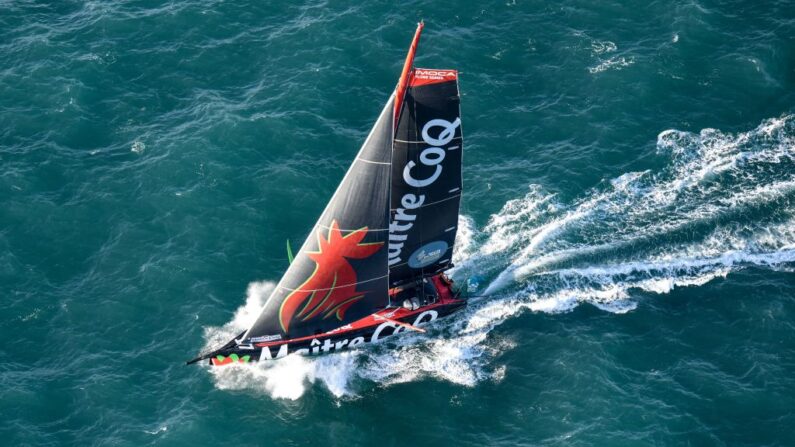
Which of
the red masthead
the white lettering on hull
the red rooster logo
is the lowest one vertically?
the white lettering on hull

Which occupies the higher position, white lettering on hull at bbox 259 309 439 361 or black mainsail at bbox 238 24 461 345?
black mainsail at bbox 238 24 461 345

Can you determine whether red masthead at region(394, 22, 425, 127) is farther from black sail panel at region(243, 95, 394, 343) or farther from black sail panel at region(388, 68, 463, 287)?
black sail panel at region(243, 95, 394, 343)

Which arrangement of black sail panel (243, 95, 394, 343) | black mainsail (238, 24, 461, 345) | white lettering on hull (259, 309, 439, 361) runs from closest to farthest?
black mainsail (238, 24, 461, 345)
black sail panel (243, 95, 394, 343)
white lettering on hull (259, 309, 439, 361)

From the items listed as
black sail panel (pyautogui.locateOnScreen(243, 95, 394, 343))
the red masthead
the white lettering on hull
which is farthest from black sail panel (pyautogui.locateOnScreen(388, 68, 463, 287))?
the white lettering on hull

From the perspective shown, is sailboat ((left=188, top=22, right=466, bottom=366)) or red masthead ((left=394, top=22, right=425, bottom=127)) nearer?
red masthead ((left=394, top=22, right=425, bottom=127))

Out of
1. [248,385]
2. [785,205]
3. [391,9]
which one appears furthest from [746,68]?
[248,385]

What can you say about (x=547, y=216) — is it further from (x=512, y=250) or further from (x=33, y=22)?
(x=33, y=22)
